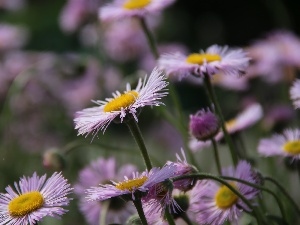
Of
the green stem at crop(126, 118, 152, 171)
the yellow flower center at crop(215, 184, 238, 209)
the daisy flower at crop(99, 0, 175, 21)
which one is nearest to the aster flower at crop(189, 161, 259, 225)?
the yellow flower center at crop(215, 184, 238, 209)

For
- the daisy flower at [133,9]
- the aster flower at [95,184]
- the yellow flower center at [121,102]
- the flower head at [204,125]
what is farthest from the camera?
the daisy flower at [133,9]

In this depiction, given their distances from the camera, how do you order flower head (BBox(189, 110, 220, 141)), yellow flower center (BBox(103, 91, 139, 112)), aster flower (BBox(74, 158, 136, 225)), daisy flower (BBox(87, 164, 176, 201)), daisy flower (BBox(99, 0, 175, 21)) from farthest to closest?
daisy flower (BBox(99, 0, 175, 21)), aster flower (BBox(74, 158, 136, 225)), flower head (BBox(189, 110, 220, 141)), yellow flower center (BBox(103, 91, 139, 112)), daisy flower (BBox(87, 164, 176, 201))

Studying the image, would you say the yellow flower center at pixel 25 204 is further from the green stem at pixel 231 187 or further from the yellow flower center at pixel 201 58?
the yellow flower center at pixel 201 58

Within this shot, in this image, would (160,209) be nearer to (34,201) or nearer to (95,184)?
(34,201)

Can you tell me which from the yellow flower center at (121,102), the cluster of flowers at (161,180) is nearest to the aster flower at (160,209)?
the cluster of flowers at (161,180)

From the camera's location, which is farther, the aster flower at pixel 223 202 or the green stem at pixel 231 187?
the aster flower at pixel 223 202

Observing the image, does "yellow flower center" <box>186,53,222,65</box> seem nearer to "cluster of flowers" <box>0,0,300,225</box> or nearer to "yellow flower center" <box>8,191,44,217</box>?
"cluster of flowers" <box>0,0,300,225</box>
